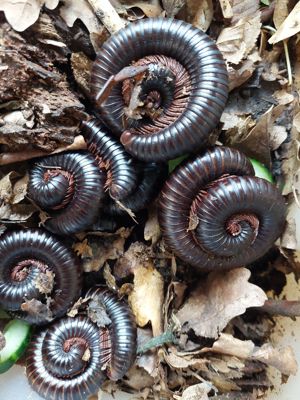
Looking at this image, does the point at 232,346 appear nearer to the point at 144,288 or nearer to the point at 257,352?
the point at 257,352

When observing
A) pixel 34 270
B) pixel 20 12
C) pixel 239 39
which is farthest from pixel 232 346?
pixel 20 12

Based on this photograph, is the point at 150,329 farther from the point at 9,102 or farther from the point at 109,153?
the point at 9,102

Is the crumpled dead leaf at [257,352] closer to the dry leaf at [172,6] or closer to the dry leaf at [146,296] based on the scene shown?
the dry leaf at [146,296]

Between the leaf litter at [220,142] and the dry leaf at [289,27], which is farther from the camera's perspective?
the dry leaf at [289,27]

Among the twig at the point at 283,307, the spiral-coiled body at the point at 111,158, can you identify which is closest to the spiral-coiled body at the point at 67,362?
the spiral-coiled body at the point at 111,158

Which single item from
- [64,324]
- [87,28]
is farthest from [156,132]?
[64,324]

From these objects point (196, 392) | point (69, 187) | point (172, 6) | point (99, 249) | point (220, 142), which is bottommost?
point (196, 392)

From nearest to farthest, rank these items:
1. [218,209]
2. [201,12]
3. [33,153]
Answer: [218,209] < [33,153] < [201,12]
